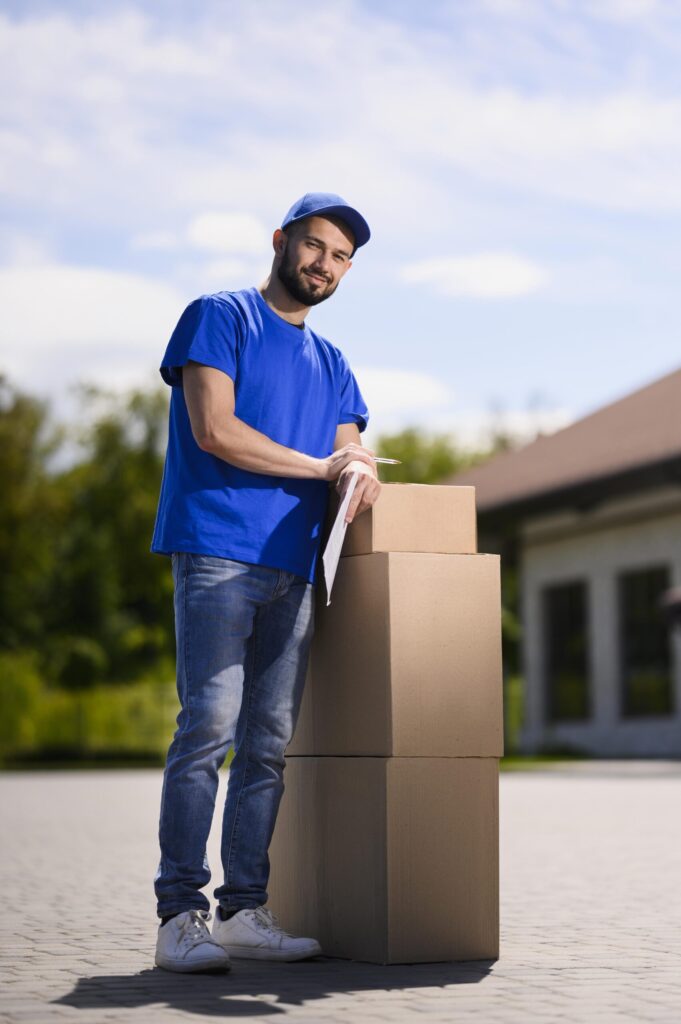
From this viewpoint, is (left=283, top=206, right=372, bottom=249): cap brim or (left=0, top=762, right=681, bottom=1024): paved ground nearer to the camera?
(left=0, top=762, right=681, bottom=1024): paved ground

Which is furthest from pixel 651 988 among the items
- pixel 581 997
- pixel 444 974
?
pixel 444 974

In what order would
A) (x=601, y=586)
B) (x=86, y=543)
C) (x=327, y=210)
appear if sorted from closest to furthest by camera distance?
(x=327, y=210) < (x=601, y=586) < (x=86, y=543)

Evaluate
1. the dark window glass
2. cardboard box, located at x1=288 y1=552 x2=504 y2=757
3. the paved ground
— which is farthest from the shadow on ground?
the dark window glass

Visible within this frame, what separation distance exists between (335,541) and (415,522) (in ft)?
0.99

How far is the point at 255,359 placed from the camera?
18.1 feet

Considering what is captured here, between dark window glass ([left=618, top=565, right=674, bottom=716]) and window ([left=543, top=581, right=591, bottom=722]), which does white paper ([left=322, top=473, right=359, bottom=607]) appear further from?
window ([left=543, top=581, right=591, bottom=722])

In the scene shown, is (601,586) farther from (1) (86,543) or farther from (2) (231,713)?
(1) (86,543)

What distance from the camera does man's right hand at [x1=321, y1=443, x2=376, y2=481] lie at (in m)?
5.52

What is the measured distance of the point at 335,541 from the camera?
5.46 meters

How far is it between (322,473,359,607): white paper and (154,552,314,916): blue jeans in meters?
0.15

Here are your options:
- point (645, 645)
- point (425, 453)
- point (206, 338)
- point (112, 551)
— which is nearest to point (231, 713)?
point (206, 338)

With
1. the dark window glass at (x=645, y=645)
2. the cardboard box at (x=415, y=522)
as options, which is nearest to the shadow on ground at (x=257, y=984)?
the cardboard box at (x=415, y=522)

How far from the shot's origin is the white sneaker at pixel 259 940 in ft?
17.9

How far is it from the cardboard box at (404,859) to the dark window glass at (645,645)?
1014 inches
